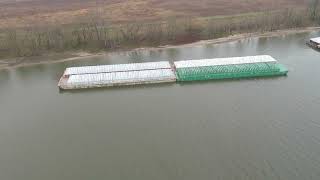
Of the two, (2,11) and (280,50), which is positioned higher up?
(2,11)

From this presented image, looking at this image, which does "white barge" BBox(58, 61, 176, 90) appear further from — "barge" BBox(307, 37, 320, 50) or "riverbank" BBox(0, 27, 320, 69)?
"barge" BBox(307, 37, 320, 50)

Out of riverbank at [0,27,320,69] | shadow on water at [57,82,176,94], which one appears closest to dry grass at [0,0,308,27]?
riverbank at [0,27,320,69]

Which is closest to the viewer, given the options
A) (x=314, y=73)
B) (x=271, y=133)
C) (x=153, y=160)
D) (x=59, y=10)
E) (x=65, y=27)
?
(x=153, y=160)

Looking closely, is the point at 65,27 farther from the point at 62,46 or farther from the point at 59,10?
the point at 59,10

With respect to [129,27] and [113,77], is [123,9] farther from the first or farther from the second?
[113,77]

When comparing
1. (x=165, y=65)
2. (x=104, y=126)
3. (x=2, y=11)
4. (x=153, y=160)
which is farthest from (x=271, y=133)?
(x=2, y=11)

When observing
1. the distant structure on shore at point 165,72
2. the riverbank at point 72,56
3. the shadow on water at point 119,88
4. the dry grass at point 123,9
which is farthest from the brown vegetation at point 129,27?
the shadow on water at point 119,88

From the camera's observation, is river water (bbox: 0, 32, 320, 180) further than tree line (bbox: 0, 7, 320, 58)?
No

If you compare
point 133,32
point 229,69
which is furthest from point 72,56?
point 229,69
